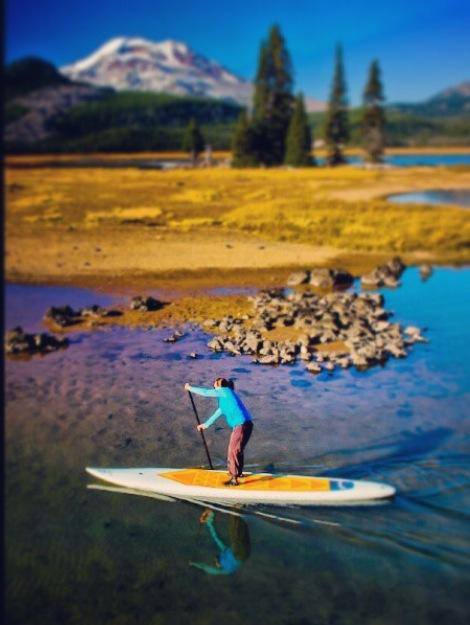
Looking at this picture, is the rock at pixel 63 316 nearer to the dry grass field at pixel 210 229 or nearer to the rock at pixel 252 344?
the dry grass field at pixel 210 229

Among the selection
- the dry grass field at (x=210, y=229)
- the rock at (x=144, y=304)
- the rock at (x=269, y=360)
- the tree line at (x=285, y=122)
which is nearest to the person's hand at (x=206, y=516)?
the rock at (x=269, y=360)

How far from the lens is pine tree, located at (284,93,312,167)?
263ft

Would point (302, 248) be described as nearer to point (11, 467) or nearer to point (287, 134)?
point (11, 467)

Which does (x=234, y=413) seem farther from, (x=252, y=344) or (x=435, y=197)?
(x=435, y=197)

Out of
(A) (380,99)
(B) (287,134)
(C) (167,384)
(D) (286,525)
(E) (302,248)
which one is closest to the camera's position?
(D) (286,525)

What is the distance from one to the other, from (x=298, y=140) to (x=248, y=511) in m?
76.1

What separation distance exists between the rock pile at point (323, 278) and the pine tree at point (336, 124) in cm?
6860

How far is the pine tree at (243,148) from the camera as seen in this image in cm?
8104

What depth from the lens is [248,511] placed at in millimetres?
10422

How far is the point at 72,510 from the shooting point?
411 inches

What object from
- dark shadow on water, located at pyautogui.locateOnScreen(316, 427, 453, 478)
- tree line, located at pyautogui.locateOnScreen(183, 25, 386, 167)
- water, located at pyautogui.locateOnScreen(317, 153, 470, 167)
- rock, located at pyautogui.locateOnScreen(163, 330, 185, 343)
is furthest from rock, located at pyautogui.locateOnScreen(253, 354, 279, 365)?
water, located at pyautogui.locateOnScreen(317, 153, 470, 167)

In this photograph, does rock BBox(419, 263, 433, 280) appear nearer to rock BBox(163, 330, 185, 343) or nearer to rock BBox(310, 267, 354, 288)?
rock BBox(310, 267, 354, 288)

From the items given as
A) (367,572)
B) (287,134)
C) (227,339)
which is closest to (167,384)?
(227,339)

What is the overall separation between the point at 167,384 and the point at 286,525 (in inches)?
266
